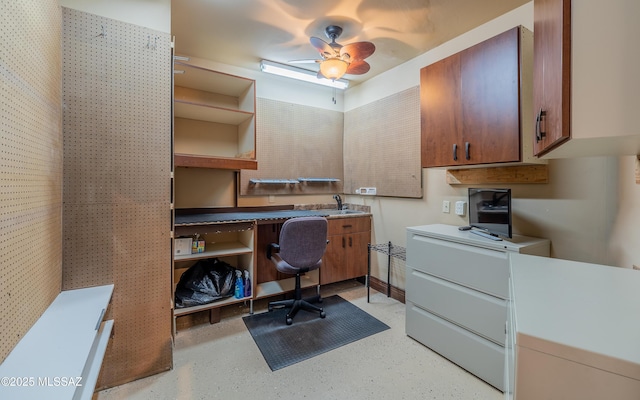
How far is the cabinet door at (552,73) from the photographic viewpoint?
844mm

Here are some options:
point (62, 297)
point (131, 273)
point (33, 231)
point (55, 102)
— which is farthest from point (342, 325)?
point (55, 102)

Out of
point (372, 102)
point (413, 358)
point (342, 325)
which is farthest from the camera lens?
point (372, 102)

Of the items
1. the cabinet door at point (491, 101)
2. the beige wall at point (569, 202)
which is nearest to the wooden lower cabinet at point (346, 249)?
the beige wall at point (569, 202)

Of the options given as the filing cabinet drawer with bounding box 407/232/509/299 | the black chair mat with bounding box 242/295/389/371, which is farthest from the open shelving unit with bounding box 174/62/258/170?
the filing cabinet drawer with bounding box 407/232/509/299

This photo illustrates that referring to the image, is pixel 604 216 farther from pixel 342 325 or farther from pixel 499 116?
pixel 342 325

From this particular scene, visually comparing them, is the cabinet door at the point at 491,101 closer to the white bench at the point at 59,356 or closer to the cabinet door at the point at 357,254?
the cabinet door at the point at 357,254

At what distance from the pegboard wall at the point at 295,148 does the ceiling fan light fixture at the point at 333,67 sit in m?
→ 1.28

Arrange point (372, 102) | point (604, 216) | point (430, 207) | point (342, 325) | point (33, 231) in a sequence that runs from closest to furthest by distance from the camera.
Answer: point (33, 231) → point (604, 216) → point (342, 325) → point (430, 207) → point (372, 102)

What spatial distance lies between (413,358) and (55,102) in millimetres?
2885

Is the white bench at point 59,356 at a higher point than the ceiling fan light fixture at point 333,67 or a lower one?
lower

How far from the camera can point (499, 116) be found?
6.17 feet

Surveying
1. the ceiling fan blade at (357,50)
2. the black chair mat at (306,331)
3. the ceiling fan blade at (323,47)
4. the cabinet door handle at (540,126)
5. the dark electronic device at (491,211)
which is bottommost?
the black chair mat at (306,331)

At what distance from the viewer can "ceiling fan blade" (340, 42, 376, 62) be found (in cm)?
214

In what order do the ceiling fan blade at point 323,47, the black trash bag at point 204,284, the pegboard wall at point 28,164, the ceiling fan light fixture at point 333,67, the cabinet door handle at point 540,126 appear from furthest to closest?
the black trash bag at point 204,284 < the ceiling fan light fixture at point 333,67 < the ceiling fan blade at point 323,47 < the cabinet door handle at point 540,126 < the pegboard wall at point 28,164
